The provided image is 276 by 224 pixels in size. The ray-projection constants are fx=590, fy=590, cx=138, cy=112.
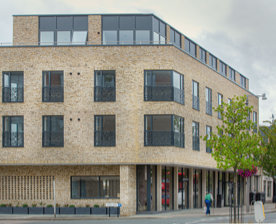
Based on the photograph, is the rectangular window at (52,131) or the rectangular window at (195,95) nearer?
the rectangular window at (52,131)

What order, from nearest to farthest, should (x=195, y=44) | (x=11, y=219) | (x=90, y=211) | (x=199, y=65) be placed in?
1. (x=11, y=219)
2. (x=90, y=211)
3. (x=199, y=65)
4. (x=195, y=44)

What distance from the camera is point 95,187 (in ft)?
131

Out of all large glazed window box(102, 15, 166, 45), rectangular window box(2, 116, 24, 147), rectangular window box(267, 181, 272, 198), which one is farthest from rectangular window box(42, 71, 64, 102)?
rectangular window box(267, 181, 272, 198)

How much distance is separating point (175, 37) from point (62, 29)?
30.8 feet

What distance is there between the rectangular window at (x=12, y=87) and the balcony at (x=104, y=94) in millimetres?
5070

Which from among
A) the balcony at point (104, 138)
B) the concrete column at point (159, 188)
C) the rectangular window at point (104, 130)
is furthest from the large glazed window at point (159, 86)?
the concrete column at point (159, 188)

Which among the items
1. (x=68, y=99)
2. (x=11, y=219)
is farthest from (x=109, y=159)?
(x=11, y=219)

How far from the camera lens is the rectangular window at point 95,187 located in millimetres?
39781

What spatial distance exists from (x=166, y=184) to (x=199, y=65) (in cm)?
969

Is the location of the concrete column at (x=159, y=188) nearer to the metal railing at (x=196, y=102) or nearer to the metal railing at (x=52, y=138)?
the metal railing at (x=196, y=102)

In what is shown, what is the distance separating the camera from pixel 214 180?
174 ft

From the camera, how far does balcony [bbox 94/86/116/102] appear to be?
129 ft

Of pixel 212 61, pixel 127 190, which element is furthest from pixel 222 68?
pixel 127 190

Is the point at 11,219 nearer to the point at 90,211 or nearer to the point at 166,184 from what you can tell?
the point at 90,211
